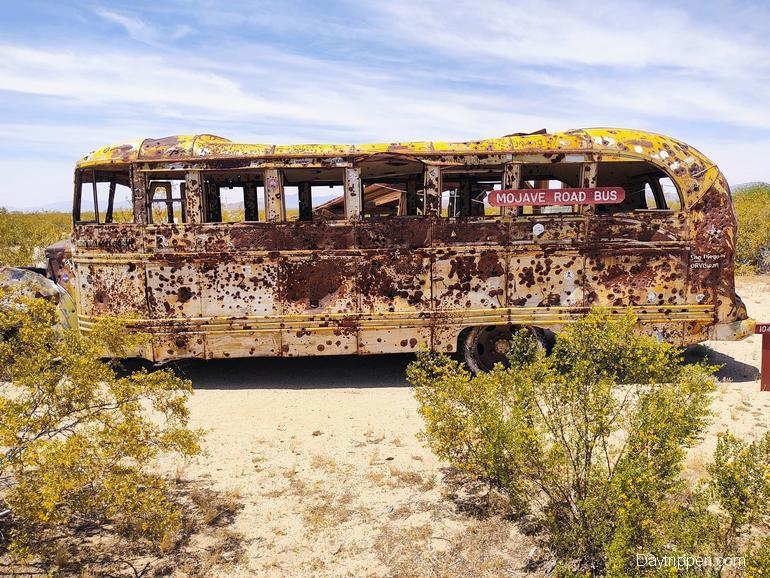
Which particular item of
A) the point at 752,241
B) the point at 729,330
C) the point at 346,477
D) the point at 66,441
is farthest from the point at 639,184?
the point at 752,241

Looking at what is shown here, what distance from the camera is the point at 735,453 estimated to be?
3.01 m

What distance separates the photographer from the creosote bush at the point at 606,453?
2.93 m

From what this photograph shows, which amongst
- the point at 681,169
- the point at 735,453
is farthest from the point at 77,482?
the point at 681,169

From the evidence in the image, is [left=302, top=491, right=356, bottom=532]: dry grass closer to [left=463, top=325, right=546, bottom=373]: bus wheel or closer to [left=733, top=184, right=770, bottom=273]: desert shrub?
[left=463, top=325, right=546, bottom=373]: bus wheel

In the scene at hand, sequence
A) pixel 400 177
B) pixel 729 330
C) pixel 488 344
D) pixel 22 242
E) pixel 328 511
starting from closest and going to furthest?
1. pixel 328 511
2. pixel 729 330
3. pixel 488 344
4. pixel 400 177
5. pixel 22 242

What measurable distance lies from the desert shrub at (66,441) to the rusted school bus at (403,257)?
2.82 metres

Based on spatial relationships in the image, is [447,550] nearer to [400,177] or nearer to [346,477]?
[346,477]

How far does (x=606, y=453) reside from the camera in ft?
11.7

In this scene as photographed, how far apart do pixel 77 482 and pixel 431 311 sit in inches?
176

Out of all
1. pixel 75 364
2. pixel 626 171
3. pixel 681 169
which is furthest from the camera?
pixel 626 171

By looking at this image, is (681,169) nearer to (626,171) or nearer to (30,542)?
(626,171)

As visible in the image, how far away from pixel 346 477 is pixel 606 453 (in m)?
2.29

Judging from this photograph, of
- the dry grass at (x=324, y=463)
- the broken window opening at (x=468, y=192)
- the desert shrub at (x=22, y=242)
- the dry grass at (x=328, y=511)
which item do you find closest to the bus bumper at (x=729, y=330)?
the broken window opening at (x=468, y=192)

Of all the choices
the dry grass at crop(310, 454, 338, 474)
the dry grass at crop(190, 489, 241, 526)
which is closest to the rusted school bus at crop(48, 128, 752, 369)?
the dry grass at crop(310, 454, 338, 474)
